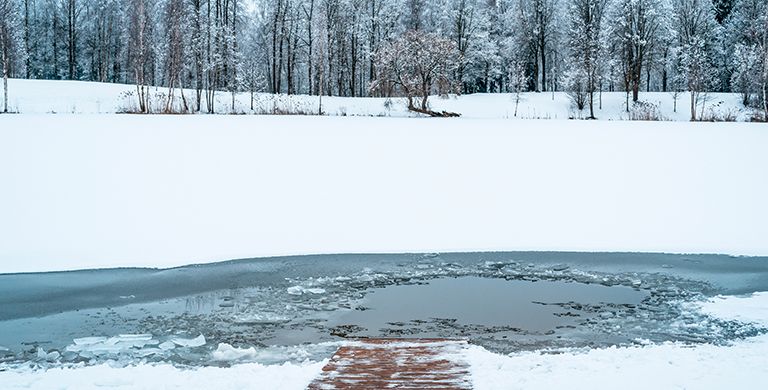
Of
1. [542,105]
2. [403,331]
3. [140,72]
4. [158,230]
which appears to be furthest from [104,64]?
[403,331]

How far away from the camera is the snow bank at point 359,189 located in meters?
12.4

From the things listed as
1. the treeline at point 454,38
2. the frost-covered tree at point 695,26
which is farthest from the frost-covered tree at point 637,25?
the frost-covered tree at point 695,26

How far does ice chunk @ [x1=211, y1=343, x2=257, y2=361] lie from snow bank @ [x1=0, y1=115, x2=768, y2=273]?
483 cm

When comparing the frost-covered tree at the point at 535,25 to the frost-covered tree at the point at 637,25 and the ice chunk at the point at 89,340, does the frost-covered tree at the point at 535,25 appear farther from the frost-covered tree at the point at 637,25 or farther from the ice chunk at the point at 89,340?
the ice chunk at the point at 89,340

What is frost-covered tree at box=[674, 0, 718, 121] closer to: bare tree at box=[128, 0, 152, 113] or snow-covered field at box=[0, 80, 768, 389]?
snow-covered field at box=[0, 80, 768, 389]

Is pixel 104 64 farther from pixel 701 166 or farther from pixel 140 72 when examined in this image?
pixel 701 166

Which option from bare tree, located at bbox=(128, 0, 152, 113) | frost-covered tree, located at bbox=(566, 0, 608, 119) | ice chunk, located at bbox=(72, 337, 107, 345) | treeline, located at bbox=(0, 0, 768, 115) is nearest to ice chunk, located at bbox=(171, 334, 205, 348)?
ice chunk, located at bbox=(72, 337, 107, 345)

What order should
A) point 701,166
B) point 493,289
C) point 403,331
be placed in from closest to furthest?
point 403,331
point 493,289
point 701,166

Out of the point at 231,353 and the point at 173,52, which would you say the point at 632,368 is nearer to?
the point at 231,353

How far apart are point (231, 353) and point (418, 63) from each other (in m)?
30.6

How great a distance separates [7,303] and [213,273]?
105 inches

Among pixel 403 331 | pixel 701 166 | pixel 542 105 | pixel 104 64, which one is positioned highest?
pixel 104 64

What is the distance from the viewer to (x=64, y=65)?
5816cm

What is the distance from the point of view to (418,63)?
35594mm
